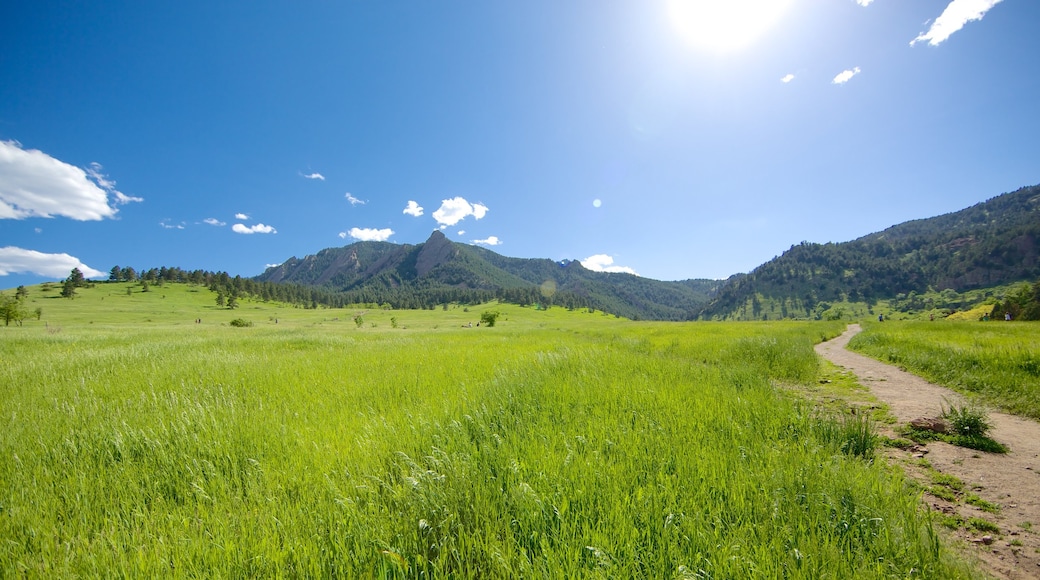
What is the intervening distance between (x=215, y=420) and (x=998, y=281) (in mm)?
309221

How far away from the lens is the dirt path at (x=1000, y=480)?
2639mm

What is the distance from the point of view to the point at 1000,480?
3777mm

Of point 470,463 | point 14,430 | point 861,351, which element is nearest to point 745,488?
point 470,463

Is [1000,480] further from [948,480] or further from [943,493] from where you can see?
[943,493]

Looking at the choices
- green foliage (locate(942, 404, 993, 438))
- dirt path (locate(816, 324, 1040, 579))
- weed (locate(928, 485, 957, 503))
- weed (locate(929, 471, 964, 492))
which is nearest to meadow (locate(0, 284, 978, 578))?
weed (locate(928, 485, 957, 503))

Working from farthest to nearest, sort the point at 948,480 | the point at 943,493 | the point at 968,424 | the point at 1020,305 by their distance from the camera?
the point at 1020,305 < the point at 968,424 < the point at 948,480 < the point at 943,493

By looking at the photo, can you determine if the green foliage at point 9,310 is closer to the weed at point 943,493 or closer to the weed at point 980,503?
the weed at point 943,493

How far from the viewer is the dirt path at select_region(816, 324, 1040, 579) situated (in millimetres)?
2639

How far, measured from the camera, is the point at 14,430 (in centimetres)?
386

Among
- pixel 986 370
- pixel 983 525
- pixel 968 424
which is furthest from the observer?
pixel 986 370

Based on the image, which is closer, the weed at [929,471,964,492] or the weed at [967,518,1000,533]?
the weed at [967,518,1000,533]

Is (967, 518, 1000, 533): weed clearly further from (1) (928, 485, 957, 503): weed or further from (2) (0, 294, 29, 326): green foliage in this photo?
(2) (0, 294, 29, 326): green foliage

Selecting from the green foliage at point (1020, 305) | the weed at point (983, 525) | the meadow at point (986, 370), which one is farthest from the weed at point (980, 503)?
the green foliage at point (1020, 305)

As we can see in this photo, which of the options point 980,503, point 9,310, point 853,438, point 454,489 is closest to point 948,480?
point 980,503
